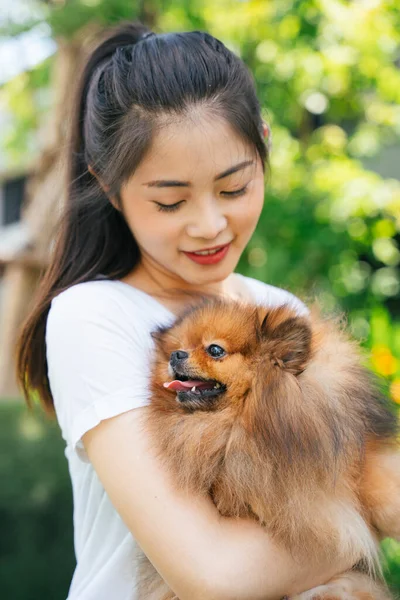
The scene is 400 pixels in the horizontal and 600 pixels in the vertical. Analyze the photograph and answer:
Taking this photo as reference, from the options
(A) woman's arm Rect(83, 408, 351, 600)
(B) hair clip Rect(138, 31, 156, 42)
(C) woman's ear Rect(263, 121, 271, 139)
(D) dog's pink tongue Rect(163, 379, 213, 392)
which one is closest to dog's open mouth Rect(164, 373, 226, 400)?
(D) dog's pink tongue Rect(163, 379, 213, 392)

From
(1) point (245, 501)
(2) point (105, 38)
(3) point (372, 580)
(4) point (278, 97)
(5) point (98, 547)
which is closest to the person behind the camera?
(1) point (245, 501)

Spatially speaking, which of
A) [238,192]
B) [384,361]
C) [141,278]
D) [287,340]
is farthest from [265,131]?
[384,361]

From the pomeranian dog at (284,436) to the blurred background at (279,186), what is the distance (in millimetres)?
2406

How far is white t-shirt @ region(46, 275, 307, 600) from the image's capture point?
4.98 ft

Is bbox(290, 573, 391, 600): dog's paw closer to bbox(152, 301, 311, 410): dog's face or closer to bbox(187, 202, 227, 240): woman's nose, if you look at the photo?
bbox(152, 301, 311, 410): dog's face

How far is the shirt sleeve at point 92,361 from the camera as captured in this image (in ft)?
4.94

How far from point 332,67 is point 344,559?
12.1ft

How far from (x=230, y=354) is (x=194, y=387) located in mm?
106

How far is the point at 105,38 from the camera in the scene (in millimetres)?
1945

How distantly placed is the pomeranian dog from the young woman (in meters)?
0.05

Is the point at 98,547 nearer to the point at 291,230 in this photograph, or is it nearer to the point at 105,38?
the point at 105,38

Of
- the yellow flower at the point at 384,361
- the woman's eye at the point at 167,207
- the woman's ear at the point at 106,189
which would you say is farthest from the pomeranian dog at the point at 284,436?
the yellow flower at the point at 384,361

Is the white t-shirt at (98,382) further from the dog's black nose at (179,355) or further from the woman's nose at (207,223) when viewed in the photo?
the woman's nose at (207,223)

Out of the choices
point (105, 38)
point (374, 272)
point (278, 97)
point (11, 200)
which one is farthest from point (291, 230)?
point (11, 200)
